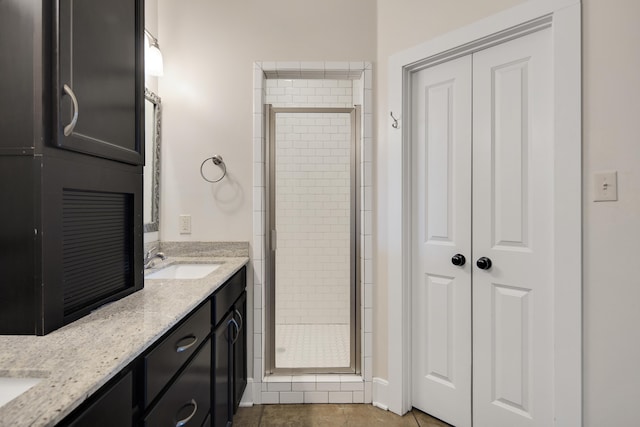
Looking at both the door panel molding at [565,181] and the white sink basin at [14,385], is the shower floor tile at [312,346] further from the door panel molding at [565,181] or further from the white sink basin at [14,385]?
the white sink basin at [14,385]

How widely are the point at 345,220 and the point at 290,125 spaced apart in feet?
3.27

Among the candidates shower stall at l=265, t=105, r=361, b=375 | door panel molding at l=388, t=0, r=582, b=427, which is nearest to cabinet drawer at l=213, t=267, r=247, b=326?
shower stall at l=265, t=105, r=361, b=375

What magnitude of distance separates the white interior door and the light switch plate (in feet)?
0.57

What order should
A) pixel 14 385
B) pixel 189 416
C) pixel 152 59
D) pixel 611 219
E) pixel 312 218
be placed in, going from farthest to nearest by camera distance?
1. pixel 312 218
2. pixel 152 59
3. pixel 611 219
4. pixel 189 416
5. pixel 14 385

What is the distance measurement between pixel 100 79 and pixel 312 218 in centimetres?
225

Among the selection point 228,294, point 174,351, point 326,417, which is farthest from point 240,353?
point 174,351

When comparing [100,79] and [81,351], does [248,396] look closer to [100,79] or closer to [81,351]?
[81,351]

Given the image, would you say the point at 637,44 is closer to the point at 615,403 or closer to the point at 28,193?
the point at 615,403

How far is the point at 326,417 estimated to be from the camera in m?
1.94

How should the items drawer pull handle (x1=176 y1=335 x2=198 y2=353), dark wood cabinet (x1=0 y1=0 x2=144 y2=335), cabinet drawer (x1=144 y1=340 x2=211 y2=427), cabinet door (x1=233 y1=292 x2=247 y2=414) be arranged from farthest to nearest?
cabinet door (x1=233 y1=292 x2=247 y2=414) < drawer pull handle (x1=176 y1=335 x2=198 y2=353) < cabinet drawer (x1=144 y1=340 x2=211 y2=427) < dark wood cabinet (x1=0 y1=0 x2=144 y2=335)

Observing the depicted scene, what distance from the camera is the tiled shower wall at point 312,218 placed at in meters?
2.96

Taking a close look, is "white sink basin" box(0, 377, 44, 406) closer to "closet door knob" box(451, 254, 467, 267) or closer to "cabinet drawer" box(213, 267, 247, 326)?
"cabinet drawer" box(213, 267, 247, 326)

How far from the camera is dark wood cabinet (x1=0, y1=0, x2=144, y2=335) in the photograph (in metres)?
0.83

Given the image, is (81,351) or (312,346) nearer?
(81,351)
